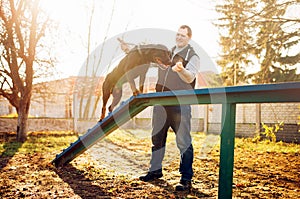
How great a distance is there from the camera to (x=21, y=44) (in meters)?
7.01

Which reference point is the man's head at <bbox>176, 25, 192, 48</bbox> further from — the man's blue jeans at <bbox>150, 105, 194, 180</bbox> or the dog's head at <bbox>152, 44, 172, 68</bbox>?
the man's blue jeans at <bbox>150, 105, 194, 180</bbox>

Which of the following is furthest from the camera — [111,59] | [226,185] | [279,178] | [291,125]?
[111,59]

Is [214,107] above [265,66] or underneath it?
underneath

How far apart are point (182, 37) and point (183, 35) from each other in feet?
0.07

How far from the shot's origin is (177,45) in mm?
3105

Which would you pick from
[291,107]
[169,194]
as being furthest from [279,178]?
[291,107]

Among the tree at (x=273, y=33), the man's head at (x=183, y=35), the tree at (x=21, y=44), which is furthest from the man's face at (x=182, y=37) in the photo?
the tree at (x=21, y=44)

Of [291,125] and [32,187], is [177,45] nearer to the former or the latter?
→ [32,187]

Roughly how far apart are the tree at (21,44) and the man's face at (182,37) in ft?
17.0

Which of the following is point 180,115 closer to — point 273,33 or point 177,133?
point 177,133

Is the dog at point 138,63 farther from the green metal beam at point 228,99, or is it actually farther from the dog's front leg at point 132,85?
the green metal beam at point 228,99

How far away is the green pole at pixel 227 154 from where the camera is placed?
2.00 m

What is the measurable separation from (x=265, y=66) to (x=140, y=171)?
4.24 metres

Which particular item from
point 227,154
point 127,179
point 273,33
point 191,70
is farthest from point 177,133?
point 273,33
